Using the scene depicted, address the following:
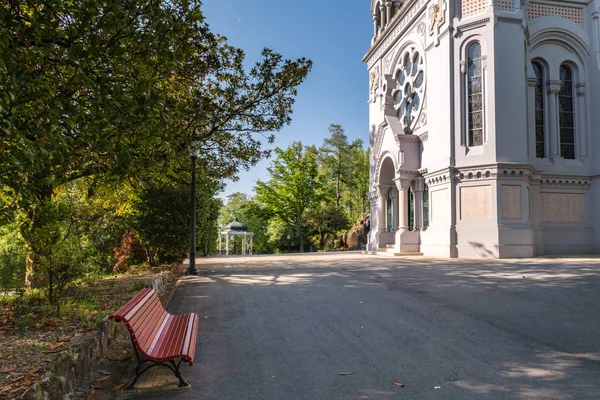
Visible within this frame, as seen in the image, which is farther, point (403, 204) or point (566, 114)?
point (403, 204)

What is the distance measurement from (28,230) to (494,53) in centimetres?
1866

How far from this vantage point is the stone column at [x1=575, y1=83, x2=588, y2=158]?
2028 cm

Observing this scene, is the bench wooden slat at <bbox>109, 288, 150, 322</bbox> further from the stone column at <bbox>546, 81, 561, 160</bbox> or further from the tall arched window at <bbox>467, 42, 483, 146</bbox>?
the stone column at <bbox>546, 81, 561, 160</bbox>

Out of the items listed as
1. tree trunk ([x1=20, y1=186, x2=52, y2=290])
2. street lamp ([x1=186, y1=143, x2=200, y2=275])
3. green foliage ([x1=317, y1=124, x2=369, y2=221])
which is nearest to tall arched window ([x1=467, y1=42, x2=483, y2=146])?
street lamp ([x1=186, y1=143, x2=200, y2=275])

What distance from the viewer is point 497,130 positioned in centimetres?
1759

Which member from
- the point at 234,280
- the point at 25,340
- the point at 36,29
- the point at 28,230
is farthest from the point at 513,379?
the point at 234,280

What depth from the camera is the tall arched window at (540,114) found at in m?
20.4

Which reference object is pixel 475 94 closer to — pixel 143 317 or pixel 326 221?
pixel 143 317

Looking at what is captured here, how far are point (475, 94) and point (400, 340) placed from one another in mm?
16231

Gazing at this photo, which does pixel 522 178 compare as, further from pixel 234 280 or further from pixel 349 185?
pixel 349 185

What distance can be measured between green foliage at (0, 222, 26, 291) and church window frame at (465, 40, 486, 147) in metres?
17.1

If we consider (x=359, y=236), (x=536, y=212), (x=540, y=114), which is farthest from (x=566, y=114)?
(x=359, y=236)

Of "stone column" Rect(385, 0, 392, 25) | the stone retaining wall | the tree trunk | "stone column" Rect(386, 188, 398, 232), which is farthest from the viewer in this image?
"stone column" Rect(385, 0, 392, 25)

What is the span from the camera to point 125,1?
501 cm
